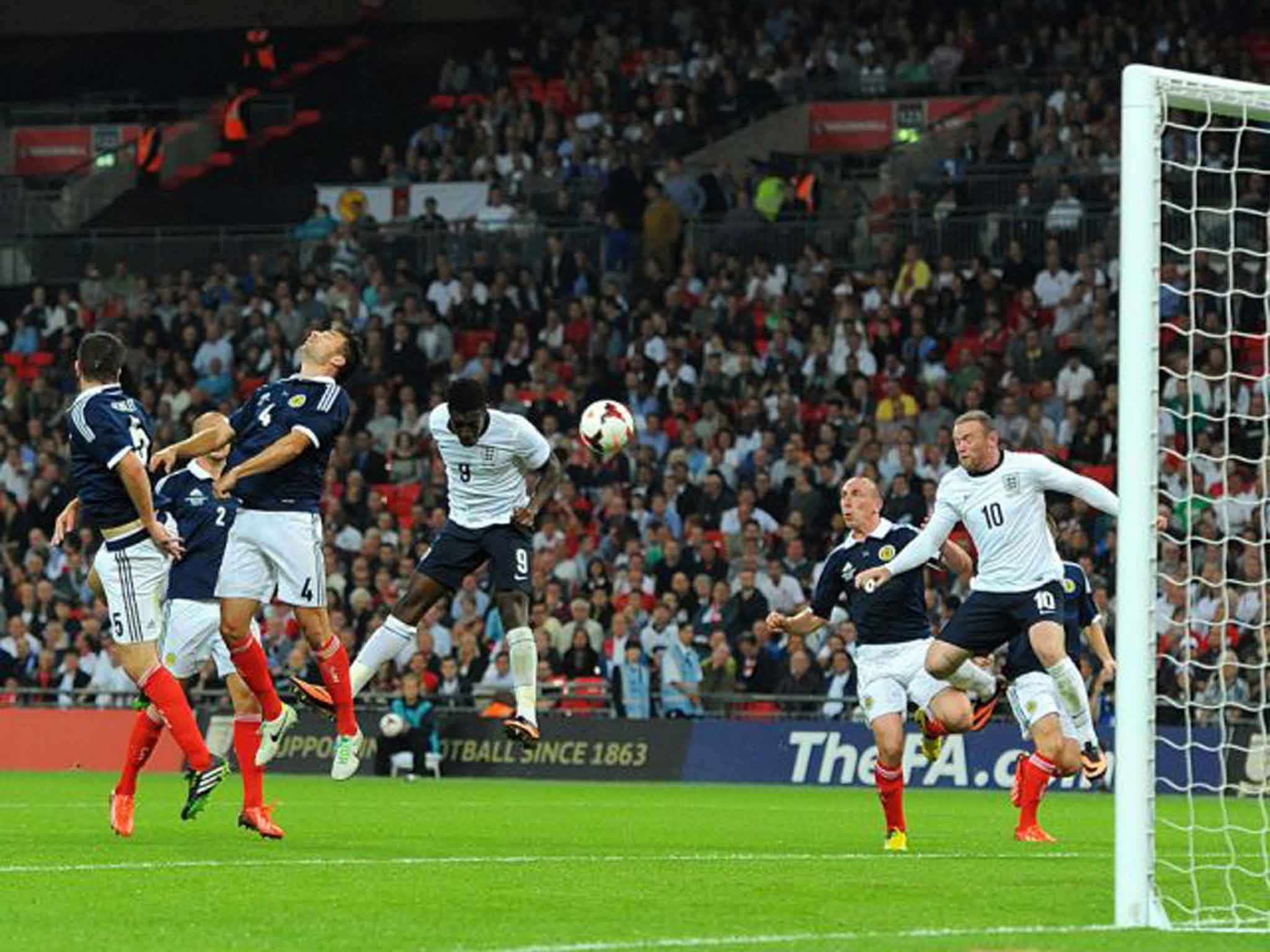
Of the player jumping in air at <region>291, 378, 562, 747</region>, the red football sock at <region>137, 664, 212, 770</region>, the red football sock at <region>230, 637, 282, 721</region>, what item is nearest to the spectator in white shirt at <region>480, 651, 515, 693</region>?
the player jumping in air at <region>291, 378, 562, 747</region>

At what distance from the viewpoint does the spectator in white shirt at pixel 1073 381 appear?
1155 inches

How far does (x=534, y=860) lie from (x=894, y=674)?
3289 mm

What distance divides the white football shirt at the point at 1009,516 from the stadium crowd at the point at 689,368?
6.32 metres

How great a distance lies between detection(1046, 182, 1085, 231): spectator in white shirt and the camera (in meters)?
32.3

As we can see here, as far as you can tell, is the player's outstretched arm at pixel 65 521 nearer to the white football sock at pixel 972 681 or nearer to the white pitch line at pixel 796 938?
the white football sock at pixel 972 681

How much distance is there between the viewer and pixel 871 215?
114 feet

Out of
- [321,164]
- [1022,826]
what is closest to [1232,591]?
[1022,826]

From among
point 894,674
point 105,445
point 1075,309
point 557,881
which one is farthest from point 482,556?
point 1075,309

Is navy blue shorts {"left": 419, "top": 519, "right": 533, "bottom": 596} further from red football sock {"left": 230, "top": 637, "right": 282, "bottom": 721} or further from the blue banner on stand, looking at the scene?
the blue banner on stand

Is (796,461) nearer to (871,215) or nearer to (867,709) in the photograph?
(871,215)

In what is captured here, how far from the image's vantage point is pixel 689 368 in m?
32.8

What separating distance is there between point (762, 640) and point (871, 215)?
9.02 meters

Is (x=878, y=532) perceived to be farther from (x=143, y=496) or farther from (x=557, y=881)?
(x=557, y=881)

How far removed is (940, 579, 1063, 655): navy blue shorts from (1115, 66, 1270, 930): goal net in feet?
2.35
